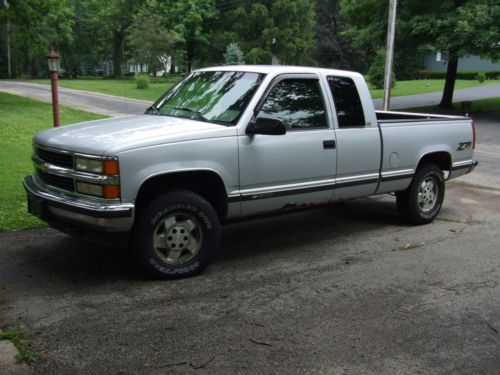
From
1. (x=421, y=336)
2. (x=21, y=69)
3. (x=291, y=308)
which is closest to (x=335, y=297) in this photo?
(x=291, y=308)

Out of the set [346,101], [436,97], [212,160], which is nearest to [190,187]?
[212,160]

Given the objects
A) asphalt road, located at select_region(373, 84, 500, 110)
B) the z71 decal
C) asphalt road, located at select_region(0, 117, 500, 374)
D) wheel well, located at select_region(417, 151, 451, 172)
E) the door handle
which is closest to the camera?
asphalt road, located at select_region(0, 117, 500, 374)

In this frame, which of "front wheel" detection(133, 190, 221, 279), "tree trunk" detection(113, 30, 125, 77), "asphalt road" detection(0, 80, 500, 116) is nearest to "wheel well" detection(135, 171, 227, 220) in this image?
"front wheel" detection(133, 190, 221, 279)

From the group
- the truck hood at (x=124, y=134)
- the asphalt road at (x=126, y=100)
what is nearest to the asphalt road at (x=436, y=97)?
the asphalt road at (x=126, y=100)

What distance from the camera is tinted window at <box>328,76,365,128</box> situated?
20.0 feet

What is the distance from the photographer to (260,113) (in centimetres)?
543

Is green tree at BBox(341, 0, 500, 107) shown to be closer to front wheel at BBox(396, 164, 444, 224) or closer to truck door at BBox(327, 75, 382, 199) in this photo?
front wheel at BBox(396, 164, 444, 224)

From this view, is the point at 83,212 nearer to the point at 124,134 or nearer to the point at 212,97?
the point at 124,134

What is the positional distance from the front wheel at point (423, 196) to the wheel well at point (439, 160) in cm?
7

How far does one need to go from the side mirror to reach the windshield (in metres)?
0.18

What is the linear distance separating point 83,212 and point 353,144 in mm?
3004

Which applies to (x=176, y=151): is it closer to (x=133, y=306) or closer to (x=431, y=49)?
(x=133, y=306)

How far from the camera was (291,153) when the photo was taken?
219 inches

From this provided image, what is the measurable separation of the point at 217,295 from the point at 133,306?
71 centimetres
